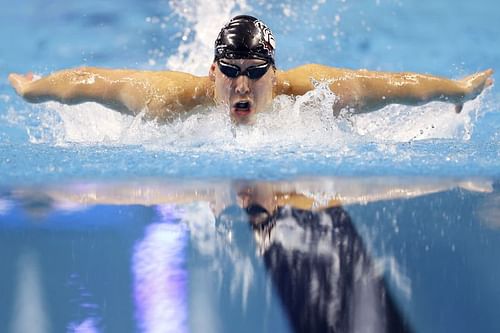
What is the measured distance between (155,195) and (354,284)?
721mm

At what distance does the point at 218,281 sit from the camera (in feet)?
3.89

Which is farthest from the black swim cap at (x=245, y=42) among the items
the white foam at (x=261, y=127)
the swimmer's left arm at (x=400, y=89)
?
the swimmer's left arm at (x=400, y=89)

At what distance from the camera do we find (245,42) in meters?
2.72

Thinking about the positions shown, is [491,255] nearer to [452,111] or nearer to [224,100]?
[224,100]

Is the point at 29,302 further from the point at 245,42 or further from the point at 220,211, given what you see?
the point at 245,42

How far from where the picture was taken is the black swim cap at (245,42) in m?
2.71

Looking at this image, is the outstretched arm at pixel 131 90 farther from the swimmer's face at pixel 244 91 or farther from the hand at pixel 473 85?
the hand at pixel 473 85

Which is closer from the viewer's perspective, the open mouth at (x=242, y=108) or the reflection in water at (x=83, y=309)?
the reflection in water at (x=83, y=309)

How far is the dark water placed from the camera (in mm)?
1097

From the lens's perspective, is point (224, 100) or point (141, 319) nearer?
point (141, 319)

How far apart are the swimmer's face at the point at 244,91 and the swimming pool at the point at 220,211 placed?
6cm

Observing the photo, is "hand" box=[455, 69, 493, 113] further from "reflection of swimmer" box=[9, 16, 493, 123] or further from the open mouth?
the open mouth

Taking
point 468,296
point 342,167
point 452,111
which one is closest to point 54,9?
point 452,111

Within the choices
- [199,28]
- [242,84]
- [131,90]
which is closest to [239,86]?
[242,84]
